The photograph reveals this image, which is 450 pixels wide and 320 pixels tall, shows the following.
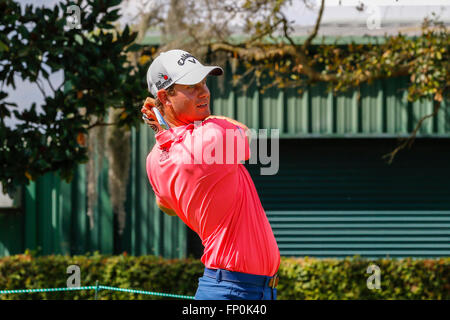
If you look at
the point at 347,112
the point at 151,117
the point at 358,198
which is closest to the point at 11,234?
the point at 358,198

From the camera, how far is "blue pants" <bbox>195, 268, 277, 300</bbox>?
112 inches

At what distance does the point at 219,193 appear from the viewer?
2869 mm

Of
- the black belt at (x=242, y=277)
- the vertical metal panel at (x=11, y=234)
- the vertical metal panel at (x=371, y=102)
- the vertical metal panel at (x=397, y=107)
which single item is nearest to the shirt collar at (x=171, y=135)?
the black belt at (x=242, y=277)

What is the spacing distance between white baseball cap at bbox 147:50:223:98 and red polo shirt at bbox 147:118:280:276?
0.22m

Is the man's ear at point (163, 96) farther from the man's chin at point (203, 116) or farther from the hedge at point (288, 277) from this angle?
the hedge at point (288, 277)

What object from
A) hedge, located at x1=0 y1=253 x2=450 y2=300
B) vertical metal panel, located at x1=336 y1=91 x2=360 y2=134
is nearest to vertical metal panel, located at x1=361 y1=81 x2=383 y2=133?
vertical metal panel, located at x1=336 y1=91 x2=360 y2=134

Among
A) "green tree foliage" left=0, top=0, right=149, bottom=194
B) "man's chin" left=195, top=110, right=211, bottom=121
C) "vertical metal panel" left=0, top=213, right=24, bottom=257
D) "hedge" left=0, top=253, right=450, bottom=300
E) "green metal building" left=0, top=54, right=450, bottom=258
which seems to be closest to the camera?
"man's chin" left=195, top=110, right=211, bottom=121

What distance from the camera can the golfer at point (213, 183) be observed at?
282 cm

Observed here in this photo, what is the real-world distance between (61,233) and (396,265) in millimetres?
6163

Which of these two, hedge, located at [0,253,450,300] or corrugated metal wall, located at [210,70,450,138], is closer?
hedge, located at [0,253,450,300]

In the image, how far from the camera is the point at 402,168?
12.2m

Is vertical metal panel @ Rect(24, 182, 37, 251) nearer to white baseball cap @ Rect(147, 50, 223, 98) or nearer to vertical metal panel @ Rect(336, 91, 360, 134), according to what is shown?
vertical metal panel @ Rect(336, 91, 360, 134)

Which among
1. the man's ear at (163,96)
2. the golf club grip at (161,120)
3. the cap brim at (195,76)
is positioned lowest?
the golf club grip at (161,120)

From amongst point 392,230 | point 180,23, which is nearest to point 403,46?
point 180,23
